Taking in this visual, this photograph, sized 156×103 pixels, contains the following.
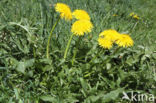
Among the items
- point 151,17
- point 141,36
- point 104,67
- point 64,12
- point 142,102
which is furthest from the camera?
point 151,17

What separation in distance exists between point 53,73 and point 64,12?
1.90 ft

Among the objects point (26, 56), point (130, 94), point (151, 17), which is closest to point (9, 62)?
point (26, 56)

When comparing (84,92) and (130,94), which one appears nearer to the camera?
(84,92)

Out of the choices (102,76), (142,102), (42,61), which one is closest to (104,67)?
(102,76)

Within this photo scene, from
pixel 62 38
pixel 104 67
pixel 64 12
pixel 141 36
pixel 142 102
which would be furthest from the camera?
pixel 141 36

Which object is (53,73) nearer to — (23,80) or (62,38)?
(23,80)

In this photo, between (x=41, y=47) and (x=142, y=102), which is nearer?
(x=142, y=102)

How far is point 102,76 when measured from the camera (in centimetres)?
162

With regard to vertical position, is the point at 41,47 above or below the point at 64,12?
below

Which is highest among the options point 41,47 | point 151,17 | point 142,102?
point 151,17

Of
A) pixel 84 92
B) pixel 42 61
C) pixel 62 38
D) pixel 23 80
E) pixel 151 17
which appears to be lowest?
pixel 84 92

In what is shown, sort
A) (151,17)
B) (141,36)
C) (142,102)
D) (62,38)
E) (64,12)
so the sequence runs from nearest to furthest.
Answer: (64,12) < (142,102) < (62,38) < (141,36) < (151,17)

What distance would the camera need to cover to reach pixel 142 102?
4.91 ft

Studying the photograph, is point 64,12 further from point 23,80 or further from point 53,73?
point 23,80
